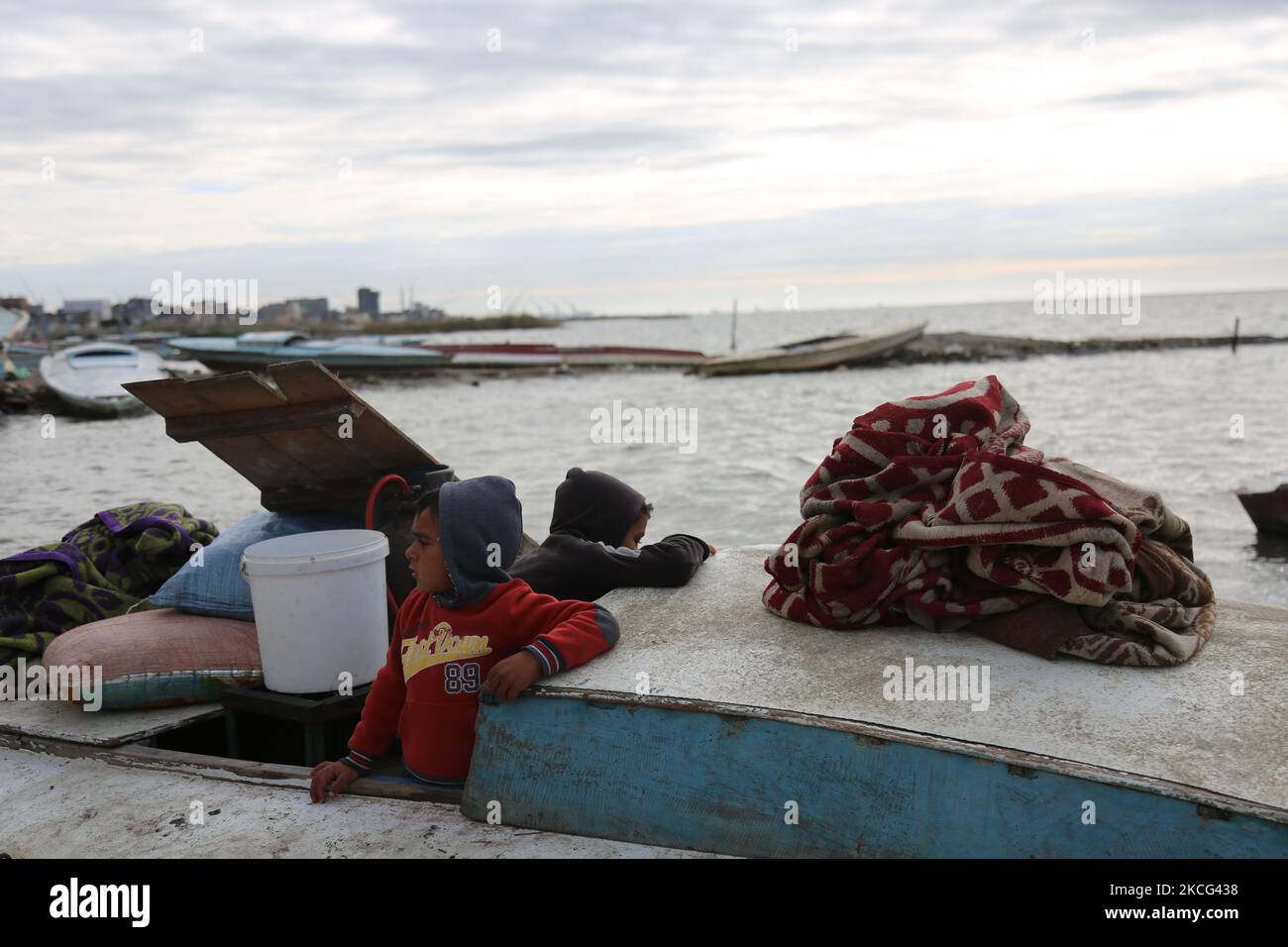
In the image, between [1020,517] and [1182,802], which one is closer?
[1182,802]

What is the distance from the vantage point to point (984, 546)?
3041mm

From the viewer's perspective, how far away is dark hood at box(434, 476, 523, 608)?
9.52 ft

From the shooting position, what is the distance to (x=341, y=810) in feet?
9.86

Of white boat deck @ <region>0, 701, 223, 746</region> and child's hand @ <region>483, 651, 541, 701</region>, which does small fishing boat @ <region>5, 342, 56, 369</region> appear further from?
child's hand @ <region>483, 651, 541, 701</region>

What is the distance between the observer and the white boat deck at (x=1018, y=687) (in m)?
2.40

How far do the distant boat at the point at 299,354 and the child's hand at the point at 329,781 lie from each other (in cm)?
3214

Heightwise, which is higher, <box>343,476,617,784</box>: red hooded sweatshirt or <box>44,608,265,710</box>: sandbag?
<box>343,476,617,784</box>: red hooded sweatshirt

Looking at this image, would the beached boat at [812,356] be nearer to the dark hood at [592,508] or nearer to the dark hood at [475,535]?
the dark hood at [592,508]

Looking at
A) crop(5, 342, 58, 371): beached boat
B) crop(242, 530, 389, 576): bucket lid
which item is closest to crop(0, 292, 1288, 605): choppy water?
crop(242, 530, 389, 576): bucket lid

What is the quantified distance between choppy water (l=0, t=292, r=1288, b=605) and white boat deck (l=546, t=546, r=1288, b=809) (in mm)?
6753
